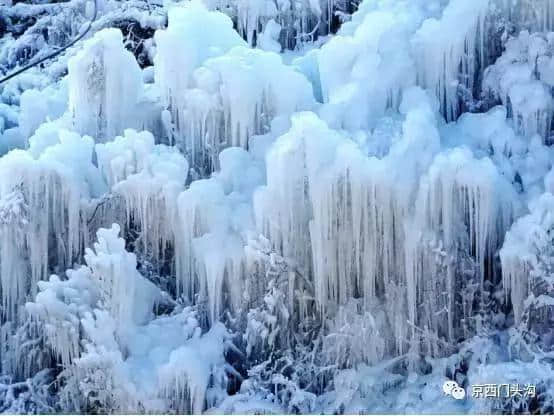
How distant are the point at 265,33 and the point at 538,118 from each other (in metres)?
2.18

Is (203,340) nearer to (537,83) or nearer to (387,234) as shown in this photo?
(387,234)

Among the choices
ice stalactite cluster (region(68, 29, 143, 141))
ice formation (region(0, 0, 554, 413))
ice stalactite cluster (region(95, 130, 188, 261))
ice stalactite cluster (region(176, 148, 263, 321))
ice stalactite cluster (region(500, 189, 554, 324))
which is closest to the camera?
ice stalactite cluster (region(500, 189, 554, 324))

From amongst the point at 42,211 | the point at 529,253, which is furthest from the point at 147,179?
the point at 529,253

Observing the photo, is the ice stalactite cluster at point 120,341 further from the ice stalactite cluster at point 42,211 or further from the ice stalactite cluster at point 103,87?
the ice stalactite cluster at point 103,87

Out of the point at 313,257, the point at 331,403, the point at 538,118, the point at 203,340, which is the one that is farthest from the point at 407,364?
the point at 538,118

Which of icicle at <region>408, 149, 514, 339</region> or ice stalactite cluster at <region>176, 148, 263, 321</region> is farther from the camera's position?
ice stalactite cluster at <region>176, 148, 263, 321</region>

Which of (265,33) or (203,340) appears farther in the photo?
(265,33)

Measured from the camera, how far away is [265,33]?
668 centimetres

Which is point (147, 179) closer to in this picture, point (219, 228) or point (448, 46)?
point (219, 228)

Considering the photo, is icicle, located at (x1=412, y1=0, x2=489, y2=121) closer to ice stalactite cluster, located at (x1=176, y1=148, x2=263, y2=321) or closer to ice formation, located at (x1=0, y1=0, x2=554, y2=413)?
ice formation, located at (x1=0, y1=0, x2=554, y2=413)

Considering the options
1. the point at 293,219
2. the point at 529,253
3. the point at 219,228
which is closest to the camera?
the point at 529,253

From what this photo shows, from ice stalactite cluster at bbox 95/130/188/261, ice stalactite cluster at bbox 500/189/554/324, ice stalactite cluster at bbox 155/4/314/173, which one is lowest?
ice stalactite cluster at bbox 500/189/554/324

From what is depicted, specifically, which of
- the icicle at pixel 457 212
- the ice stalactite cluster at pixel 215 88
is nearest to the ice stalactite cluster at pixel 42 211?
the ice stalactite cluster at pixel 215 88

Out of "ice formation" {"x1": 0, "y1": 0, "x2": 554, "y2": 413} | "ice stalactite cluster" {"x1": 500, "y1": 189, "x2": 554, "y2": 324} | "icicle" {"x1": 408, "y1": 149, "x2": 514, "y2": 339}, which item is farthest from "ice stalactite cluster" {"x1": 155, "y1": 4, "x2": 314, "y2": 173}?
"ice stalactite cluster" {"x1": 500, "y1": 189, "x2": 554, "y2": 324}
